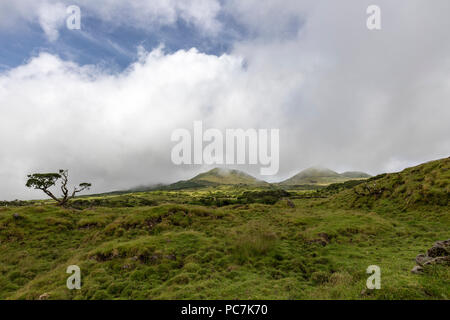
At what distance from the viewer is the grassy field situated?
10.7 meters

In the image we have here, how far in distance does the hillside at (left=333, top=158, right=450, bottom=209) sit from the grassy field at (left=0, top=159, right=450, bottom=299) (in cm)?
52

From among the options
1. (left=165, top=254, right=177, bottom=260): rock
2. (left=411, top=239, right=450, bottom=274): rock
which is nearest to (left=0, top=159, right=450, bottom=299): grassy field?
(left=165, top=254, right=177, bottom=260): rock

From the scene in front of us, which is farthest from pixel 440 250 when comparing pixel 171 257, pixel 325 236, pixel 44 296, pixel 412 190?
pixel 412 190

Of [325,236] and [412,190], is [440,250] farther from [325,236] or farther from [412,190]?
[412,190]

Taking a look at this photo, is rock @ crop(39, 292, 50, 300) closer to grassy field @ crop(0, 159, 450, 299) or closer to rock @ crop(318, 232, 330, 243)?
grassy field @ crop(0, 159, 450, 299)

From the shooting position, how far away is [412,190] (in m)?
34.1

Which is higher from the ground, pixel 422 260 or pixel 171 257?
pixel 422 260

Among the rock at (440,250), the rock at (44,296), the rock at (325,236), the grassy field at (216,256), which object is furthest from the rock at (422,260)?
the rock at (44,296)

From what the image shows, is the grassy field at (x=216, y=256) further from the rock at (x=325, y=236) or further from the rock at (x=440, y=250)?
the rock at (x=440, y=250)

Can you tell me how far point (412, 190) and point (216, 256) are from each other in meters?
37.5

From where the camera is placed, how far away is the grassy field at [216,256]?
10.7m

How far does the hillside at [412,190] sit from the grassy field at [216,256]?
0.52 m
